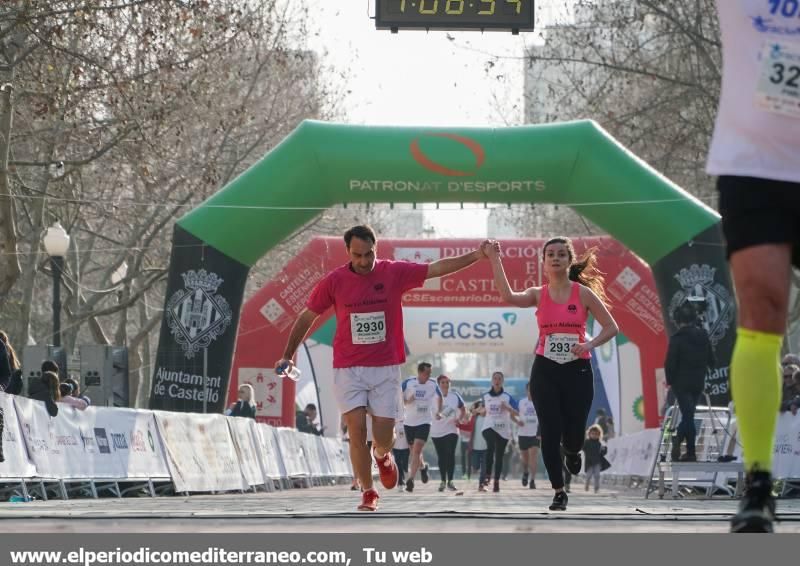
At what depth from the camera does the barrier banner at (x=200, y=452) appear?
757 inches

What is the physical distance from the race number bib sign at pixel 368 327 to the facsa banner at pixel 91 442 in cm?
612

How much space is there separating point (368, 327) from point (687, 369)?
7.43m

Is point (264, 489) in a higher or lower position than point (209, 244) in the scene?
lower

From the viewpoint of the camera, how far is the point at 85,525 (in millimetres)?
6965

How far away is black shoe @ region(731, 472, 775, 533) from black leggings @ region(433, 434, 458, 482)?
19.9 meters

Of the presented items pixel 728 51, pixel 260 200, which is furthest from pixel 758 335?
pixel 260 200

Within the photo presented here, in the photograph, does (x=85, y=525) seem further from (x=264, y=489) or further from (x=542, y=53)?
(x=542, y=53)

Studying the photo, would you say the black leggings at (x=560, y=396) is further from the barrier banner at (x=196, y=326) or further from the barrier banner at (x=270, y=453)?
the barrier banner at (x=270, y=453)

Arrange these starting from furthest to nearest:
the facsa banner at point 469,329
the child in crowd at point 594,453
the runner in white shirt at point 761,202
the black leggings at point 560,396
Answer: the facsa banner at point 469,329, the child in crowd at point 594,453, the black leggings at point 560,396, the runner in white shirt at point 761,202

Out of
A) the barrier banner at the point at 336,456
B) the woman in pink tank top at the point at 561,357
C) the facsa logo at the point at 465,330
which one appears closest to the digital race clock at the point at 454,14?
the woman in pink tank top at the point at 561,357

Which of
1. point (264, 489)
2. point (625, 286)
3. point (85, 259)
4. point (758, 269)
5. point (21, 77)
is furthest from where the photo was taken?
point (85, 259)

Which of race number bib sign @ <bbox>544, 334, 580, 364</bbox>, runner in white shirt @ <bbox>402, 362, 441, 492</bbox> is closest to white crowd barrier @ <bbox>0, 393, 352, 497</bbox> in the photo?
runner in white shirt @ <bbox>402, 362, 441, 492</bbox>

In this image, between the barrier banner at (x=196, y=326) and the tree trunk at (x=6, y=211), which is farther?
the tree trunk at (x=6, y=211)
